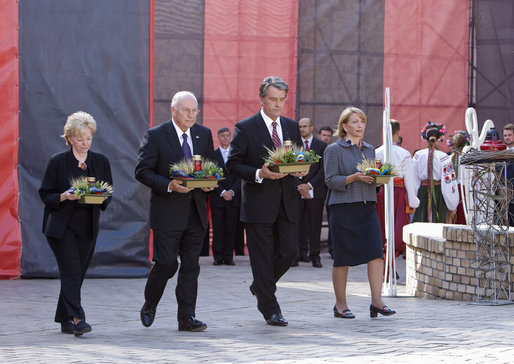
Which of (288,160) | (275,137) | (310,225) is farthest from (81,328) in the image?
(310,225)

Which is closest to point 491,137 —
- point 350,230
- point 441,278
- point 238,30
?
point 441,278

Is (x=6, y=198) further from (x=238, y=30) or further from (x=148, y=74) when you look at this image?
(x=238, y=30)

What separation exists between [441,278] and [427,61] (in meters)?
6.53

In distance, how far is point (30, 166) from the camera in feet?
35.3

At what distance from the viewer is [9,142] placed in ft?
35.4

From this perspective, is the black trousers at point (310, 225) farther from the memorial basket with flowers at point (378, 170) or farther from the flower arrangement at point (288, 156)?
the flower arrangement at point (288, 156)

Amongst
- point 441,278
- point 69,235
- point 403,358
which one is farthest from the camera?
point 441,278

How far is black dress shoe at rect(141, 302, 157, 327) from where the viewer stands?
7.16 metres

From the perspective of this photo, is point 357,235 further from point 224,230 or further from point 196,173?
point 224,230

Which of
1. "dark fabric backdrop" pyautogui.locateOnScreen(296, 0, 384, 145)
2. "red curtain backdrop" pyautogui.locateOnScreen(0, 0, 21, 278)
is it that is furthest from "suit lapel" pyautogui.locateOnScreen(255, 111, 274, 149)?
"dark fabric backdrop" pyautogui.locateOnScreen(296, 0, 384, 145)

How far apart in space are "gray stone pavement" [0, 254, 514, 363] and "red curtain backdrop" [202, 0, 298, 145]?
456 cm

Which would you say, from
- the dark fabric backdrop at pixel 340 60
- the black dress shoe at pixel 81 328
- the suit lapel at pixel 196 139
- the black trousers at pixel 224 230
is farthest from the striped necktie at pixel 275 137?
the dark fabric backdrop at pixel 340 60

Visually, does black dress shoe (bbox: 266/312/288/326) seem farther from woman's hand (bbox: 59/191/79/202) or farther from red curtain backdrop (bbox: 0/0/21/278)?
red curtain backdrop (bbox: 0/0/21/278)

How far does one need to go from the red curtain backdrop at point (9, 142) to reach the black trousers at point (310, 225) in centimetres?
371
